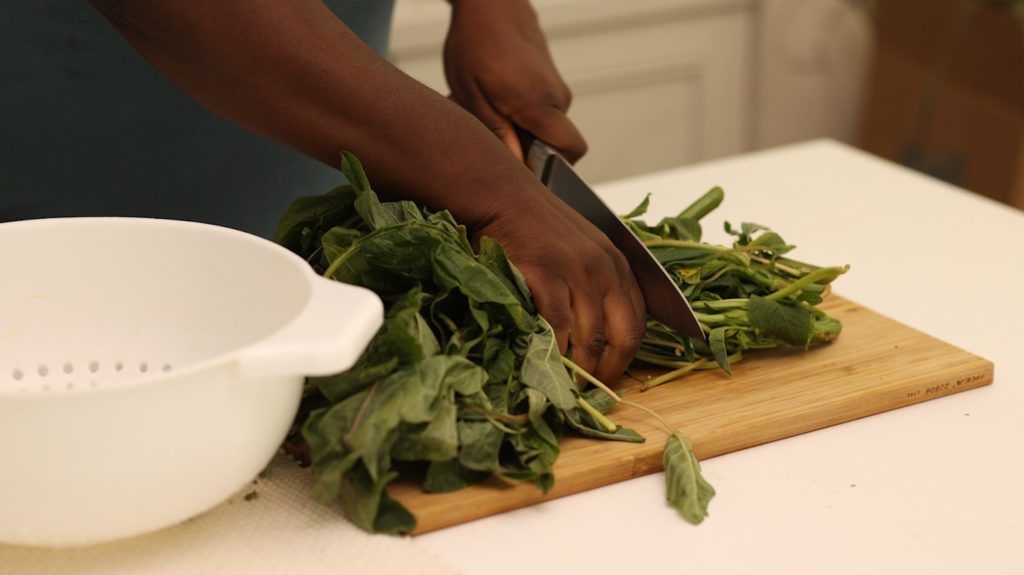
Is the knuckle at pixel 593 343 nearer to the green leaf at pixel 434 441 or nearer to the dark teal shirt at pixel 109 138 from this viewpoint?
the green leaf at pixel 434 441

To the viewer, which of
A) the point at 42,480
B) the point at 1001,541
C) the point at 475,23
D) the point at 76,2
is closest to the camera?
the point at 42,480

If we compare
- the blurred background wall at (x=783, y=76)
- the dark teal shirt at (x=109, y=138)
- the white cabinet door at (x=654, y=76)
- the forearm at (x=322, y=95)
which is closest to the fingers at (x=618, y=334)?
the forearm at (x=322, y=95)

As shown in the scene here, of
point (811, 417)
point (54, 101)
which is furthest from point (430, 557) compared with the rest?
point (54, 101)

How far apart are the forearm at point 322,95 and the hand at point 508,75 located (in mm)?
313

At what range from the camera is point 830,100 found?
312cm

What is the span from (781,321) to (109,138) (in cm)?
70

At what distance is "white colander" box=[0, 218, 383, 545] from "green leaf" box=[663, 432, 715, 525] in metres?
0.26

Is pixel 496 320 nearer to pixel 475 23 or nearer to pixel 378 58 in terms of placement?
pixel 378 58

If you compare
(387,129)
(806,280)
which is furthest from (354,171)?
(806,280)

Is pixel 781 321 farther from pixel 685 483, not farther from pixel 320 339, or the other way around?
pixel 320 339

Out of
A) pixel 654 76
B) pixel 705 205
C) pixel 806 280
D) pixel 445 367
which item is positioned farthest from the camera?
pixel 654 76

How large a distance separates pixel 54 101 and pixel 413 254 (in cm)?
54

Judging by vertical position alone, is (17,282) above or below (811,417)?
above

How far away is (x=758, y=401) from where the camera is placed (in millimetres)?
916
